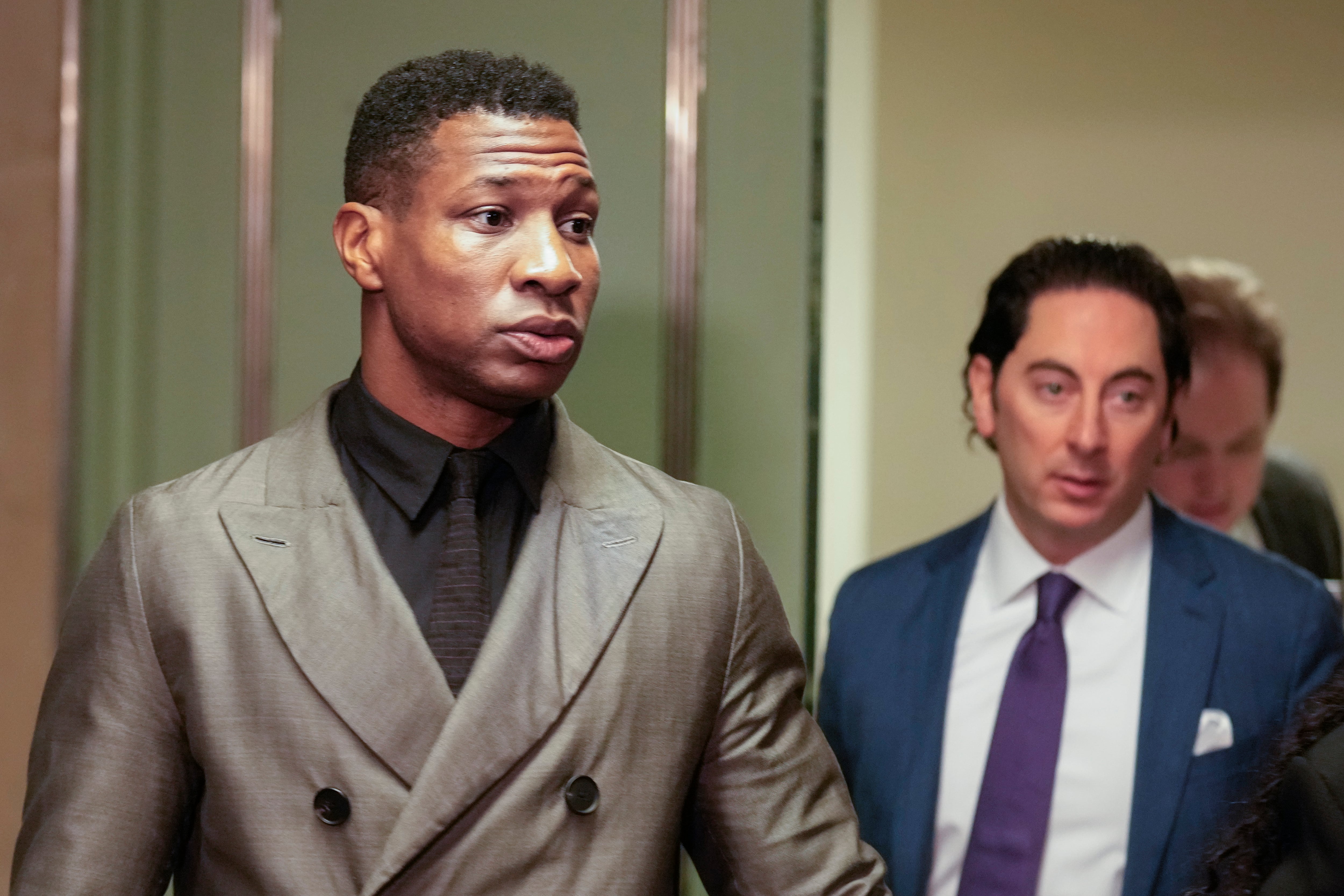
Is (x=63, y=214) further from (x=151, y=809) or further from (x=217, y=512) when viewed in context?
(x=151, y=809)

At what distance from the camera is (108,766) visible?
56.2 inches

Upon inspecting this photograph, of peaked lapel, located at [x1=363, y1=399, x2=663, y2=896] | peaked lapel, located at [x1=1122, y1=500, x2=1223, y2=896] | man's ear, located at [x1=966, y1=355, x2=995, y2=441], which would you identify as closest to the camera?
peaked lapel, located at [x1=363, y1=399, x2=663, y2=896]

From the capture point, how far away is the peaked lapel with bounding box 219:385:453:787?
56.1 inches

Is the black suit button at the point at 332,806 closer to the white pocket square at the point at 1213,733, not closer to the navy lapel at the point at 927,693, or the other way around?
the navy lapel at the point at 927,693

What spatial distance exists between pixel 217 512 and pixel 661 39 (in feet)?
3.13

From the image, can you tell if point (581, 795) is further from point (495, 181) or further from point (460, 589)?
point (495, 181)

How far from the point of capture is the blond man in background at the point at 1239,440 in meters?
2.16

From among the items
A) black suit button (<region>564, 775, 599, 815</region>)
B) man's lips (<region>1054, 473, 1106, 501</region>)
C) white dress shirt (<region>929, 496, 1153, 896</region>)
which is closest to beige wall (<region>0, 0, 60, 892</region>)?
black suit button (<region>564, 775, 599, 815</region>)

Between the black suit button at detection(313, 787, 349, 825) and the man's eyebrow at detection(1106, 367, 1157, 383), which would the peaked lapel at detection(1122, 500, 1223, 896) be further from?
the black suit button at detection(313, 787, 349, 825)

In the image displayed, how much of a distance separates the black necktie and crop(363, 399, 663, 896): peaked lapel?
1.4 inches

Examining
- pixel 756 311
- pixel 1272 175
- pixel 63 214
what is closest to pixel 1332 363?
pixel 1272 175

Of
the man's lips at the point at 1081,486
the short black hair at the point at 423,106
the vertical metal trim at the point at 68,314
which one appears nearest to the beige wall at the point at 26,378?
the vertical metal trim at the point at 68,314

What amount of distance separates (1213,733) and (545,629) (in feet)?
3.12

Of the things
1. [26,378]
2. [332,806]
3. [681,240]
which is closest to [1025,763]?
[681,240]
